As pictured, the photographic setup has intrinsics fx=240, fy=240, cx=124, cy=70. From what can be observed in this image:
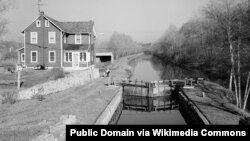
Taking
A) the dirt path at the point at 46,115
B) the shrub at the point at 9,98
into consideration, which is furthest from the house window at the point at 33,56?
the shrub at the point at 9,98

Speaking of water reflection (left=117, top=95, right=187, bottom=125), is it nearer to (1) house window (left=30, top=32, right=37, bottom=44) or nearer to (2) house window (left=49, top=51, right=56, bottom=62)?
(2) house window (left=49, top=51, right=56, bottom=62)

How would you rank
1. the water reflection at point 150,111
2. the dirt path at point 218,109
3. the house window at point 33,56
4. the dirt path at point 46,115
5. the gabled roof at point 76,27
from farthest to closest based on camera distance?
the gabled roof at point 76,27 < the house window at point 33,56 < the water reflection at point 150,111 < the dirt path at point 218,109 < the dirt path at point 46,115

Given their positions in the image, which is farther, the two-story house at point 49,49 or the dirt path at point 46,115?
the two-story house at point 49,49

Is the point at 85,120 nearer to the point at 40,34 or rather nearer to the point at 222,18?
the point at 222,18

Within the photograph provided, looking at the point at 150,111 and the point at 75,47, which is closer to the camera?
the point at 150,111

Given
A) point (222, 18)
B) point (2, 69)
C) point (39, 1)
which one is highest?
point (39, 1)

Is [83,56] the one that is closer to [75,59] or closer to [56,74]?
[75,59]

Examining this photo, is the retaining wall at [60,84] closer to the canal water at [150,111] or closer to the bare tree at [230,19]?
the canal water at [150,111]

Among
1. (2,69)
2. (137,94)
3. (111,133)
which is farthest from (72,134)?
(2,69)

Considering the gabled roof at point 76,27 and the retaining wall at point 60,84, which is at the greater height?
the gabled roof at point 76,27

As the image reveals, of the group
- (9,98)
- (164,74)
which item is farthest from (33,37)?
(164,74)

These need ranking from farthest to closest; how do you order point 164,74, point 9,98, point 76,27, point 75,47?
point 164,74
point 76,27
point 75,47
point 9,98

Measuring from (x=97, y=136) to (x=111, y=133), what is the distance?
67 centimetres

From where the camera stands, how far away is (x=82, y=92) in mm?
25984
